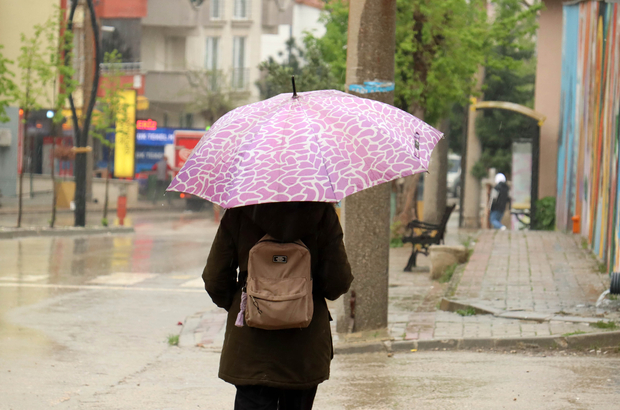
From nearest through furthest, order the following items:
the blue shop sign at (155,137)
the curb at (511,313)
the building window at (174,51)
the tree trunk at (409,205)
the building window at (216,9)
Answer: the curb at (511,313) → the tree trunk at (409,205) → the blue shop sign at (155,137) → the building window at (174,51) → the building window at (216,9)

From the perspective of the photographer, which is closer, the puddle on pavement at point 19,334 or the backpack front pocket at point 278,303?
the backpack front pocket at point 278,303

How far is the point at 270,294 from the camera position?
11.1 feet

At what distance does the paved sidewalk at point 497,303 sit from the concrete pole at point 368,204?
1.01 feet

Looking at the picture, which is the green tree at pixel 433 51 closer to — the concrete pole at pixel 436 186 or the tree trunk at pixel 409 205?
the tree trunk at pixel 409 205

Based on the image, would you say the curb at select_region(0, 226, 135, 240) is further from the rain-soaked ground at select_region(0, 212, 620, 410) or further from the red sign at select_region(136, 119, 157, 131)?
the red sign at select_region(136, 119, 157, 131)

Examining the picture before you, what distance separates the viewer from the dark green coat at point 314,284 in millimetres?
3479

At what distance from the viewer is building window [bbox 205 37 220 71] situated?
145 ft

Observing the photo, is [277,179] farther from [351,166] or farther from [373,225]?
[373,225]

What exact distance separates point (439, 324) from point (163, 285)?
5.45 m

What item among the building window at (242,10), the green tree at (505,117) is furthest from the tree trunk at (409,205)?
the building window at (242,10)

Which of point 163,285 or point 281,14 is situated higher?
point 281,14

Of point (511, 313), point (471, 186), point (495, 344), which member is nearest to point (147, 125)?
point (471, 186)

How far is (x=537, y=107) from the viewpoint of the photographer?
21.8 meters

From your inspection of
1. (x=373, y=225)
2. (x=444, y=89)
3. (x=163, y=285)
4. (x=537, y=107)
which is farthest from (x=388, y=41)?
(x=537, y=107)
